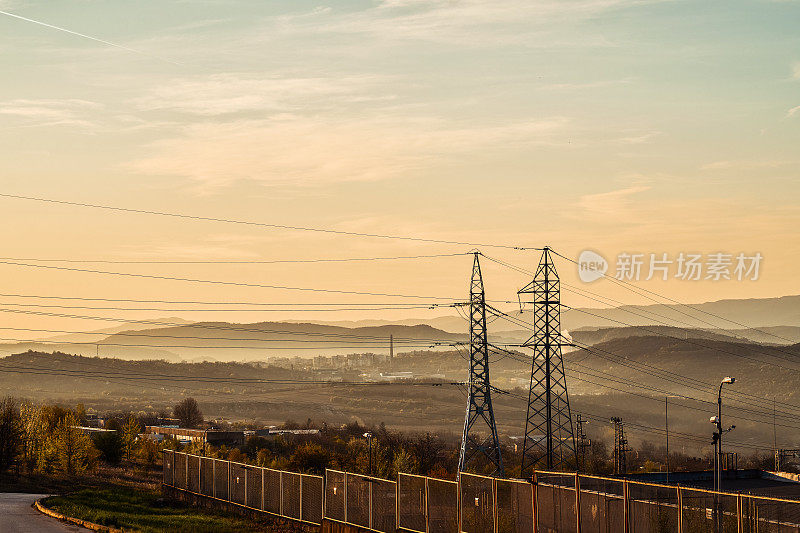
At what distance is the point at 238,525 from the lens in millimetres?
40688

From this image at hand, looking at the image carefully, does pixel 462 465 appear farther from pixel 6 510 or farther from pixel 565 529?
pixel 565 529

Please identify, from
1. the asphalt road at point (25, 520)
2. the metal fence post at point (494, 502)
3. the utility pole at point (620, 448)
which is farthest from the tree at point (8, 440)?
the metal fence post at point (494, 502)

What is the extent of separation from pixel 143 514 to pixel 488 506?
66.7 feet

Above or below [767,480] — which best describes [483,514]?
above

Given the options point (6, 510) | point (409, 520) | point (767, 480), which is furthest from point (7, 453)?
point (767, 480)

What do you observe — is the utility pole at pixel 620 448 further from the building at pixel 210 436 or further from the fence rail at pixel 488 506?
the building at pixel 210 436

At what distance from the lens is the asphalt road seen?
38.2 metres

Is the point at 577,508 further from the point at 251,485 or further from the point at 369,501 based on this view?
the point at 251,485

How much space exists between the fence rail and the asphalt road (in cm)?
882

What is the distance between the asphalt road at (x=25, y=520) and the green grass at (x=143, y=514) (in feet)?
3.27

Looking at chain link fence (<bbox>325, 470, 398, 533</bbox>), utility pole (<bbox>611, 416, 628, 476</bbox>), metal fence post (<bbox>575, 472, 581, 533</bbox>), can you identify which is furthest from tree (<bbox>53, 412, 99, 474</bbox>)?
metal fence post (<bbox>575, 472, 581, 533</bbox>)

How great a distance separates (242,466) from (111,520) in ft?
23.9

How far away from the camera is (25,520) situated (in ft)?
136

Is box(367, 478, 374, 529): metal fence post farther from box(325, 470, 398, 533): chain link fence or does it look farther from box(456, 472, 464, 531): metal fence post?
box(456, 472, 464, 531): metal fence post
